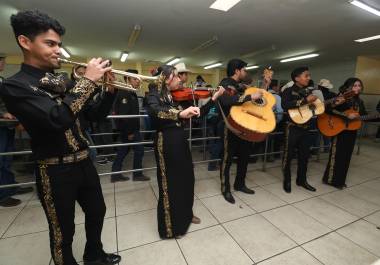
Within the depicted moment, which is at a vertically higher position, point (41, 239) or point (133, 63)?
point (133, 63)

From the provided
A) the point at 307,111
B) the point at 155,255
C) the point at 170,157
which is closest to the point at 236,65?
the point at 307,111

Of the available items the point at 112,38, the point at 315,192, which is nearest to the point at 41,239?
the point at 315,192

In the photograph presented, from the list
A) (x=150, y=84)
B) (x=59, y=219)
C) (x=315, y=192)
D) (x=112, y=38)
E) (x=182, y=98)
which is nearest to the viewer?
(x=59, y=219)

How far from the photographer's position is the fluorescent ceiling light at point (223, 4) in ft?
12.4

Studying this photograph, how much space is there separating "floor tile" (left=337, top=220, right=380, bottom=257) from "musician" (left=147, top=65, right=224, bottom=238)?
165 centimetres

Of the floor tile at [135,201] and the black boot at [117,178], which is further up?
the black boot at [117,178]

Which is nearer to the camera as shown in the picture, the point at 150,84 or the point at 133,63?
the point at 150,84

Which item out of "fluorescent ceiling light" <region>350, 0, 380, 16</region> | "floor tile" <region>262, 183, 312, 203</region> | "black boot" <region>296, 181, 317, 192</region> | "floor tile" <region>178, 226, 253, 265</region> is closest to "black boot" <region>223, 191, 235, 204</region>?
"floor tile" <region>178, 226, 253, 265</region>

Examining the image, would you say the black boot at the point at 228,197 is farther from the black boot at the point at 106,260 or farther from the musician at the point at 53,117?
the musician at the point at 53,117

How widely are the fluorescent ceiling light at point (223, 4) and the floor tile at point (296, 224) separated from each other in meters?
3.70

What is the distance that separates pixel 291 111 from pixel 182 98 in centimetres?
158

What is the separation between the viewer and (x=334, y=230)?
2062 millimetres

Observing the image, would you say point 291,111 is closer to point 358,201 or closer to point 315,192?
point 315,192

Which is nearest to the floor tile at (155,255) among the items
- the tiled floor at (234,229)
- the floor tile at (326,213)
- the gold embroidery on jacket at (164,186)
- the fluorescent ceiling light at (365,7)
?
the tiled floor at (234,229)
